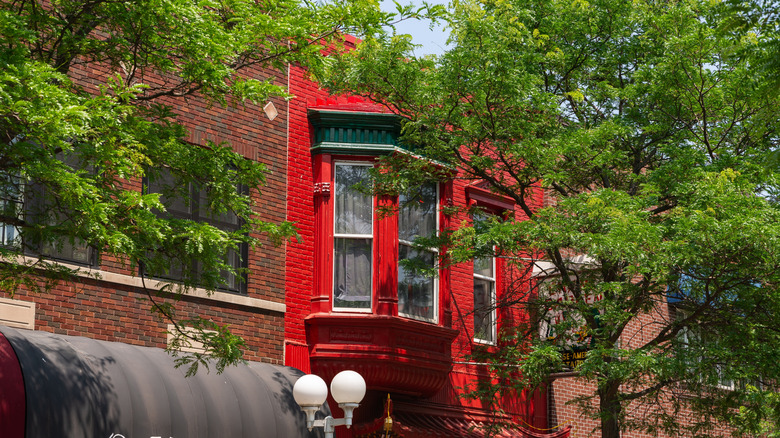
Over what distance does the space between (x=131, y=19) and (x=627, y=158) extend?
9.82 metres

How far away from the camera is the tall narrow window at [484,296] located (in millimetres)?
19172

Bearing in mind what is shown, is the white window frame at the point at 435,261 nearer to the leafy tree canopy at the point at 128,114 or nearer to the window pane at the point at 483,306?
the window pane at the point at 483,306

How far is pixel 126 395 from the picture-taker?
38.0 ft

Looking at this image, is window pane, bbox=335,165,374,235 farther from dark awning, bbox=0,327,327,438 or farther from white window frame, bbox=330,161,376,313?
dark awning, bbox=0,327,327,438

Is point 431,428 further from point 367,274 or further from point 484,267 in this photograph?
point 484,267

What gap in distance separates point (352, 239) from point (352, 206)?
595mm

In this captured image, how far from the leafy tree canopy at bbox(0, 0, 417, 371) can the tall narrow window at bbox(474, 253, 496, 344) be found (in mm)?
8361

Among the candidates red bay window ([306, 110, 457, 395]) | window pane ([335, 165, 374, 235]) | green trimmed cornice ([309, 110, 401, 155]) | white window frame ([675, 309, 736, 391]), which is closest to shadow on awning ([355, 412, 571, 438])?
red bay window ([306, 110, 457, 395])

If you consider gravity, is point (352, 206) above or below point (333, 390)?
above

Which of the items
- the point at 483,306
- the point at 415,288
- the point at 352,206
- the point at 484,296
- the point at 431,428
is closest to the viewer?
the point at 352,206

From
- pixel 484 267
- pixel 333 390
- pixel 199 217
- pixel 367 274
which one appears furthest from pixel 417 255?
pixel 333 390

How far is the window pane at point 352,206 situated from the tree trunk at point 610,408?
15.7 ft

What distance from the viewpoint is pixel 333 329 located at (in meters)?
15.8

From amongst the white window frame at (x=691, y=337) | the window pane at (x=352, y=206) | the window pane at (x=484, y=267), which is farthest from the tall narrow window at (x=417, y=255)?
the white window frame at (x=691, y=337)
